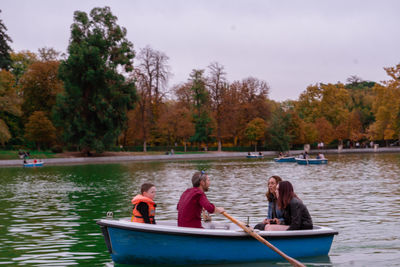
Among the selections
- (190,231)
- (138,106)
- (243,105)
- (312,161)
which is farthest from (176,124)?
(190,231)

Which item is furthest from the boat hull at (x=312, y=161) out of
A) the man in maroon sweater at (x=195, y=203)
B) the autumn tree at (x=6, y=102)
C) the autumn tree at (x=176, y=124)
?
the man in maroon sweater at (x=195, y=203)

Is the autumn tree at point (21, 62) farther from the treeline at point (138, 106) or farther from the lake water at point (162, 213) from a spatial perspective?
the lake water at point (162, 213)

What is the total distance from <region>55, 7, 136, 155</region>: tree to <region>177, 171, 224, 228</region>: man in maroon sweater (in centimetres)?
5649

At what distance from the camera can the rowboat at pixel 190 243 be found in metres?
9.24

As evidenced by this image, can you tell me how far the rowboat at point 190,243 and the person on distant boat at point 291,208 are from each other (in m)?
0.22

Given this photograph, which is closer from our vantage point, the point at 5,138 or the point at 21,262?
the point at 21,262

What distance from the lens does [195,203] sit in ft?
31.3

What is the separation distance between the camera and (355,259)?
10438mm

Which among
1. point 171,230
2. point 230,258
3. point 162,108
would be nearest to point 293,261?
point 230,258

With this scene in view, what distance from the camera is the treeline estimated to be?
2589 inches

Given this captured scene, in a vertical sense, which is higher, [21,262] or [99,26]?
[99,26]

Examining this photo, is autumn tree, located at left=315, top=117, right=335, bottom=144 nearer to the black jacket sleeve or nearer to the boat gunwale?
the boat gunwale

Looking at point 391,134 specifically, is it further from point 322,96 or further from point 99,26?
point 99,26

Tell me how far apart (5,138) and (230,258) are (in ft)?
182
